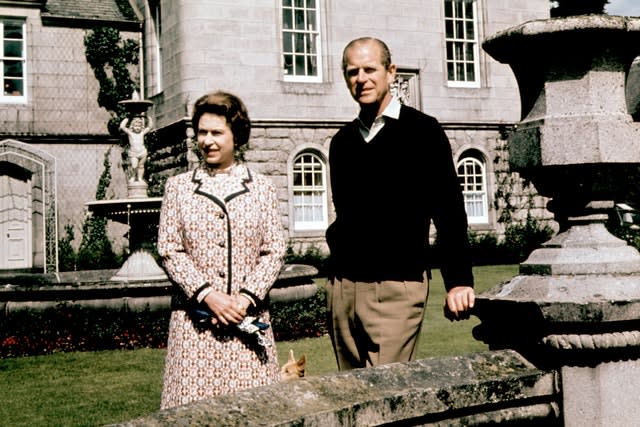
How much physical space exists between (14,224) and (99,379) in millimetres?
14210

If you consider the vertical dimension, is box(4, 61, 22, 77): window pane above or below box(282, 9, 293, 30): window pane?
below

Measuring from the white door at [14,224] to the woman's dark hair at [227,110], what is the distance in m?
18.1

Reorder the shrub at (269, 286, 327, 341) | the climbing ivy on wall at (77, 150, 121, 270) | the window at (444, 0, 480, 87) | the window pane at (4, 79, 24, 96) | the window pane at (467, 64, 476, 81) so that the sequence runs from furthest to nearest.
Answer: the window pane at (467, 64, 476, 81) → the window at (444, 0, 480, 87) → the window pane at (4, 79, 24, 96) → the climbing ivy on wall at (77, 150, 121, 270) → the shrub at (269, 286, 327, 341)

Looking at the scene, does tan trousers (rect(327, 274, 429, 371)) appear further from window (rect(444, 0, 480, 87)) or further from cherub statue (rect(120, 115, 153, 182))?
window (rect(444, 0, 480, 87))

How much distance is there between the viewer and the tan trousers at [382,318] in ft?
10.9

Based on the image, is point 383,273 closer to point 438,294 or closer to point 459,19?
point 438,294

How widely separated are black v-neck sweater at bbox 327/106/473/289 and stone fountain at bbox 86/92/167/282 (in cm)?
844

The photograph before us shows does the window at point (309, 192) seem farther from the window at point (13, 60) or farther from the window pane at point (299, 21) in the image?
the window at point (13, 60)

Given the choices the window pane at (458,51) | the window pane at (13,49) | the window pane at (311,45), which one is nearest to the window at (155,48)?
the window pane at (13,49)

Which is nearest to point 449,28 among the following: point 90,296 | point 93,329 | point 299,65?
point 299,65

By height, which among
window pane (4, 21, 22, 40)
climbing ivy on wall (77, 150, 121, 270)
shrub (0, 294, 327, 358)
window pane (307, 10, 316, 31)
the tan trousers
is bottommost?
shrub (0, 294, 327, 358)

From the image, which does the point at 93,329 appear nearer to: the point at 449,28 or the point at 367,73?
the point at 367,73

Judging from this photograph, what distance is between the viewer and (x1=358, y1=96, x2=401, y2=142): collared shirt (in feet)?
11.2

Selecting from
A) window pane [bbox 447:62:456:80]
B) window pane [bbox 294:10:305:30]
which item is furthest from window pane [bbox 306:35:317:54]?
window pane [bbox 447:62:456:80]
